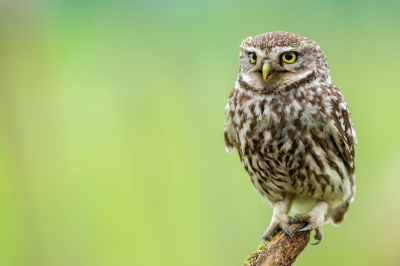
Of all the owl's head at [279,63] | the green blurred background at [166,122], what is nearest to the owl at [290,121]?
the owl's head at [279,63]

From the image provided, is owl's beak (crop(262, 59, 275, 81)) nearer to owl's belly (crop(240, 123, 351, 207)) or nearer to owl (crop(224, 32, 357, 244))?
owl (crop(224, 32, 357, 244))

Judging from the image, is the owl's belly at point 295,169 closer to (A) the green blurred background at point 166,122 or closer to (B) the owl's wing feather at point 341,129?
(B) the owl's wing feather at point 341,129

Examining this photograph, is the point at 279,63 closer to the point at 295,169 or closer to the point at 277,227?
the point at 295,169

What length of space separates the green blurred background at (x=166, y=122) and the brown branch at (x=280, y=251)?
103 cm

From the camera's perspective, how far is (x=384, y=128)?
2.80 m

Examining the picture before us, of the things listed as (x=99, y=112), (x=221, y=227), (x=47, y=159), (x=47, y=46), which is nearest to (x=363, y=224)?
(x=221, y=227)

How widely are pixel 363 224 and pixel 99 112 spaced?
2.13 m

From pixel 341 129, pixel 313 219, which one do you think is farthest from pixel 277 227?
pixel 341 129

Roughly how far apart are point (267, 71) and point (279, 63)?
0.09 m

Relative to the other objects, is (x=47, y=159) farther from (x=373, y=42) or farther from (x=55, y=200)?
(x=373, y=42)

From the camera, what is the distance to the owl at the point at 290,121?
1.60 m

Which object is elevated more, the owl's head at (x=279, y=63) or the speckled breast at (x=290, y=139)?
the owl's head at (x=279, y=63)

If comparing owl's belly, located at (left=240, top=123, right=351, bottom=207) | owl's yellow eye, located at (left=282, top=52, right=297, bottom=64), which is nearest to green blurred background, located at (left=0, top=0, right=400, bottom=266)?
owl's belly, located at (left=240, top=123, right=351, bottom=207)

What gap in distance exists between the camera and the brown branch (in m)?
1.49
